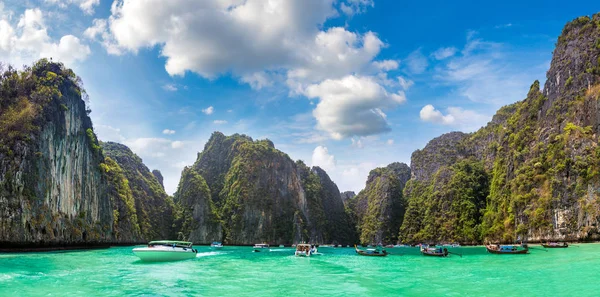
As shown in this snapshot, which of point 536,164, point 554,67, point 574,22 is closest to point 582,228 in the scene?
point 536,164

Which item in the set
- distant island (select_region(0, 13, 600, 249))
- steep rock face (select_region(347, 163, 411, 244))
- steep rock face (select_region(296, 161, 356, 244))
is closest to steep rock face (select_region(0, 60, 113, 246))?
distant island (select_region(0, 13, 600, 249))

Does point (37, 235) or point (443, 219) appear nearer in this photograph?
point (37, 235)

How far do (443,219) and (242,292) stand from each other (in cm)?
11130

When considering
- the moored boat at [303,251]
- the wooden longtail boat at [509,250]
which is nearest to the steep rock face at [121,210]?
the moored boat at [303,251]

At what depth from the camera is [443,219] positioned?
119938 millimetres

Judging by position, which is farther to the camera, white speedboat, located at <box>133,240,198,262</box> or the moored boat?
the moored boat

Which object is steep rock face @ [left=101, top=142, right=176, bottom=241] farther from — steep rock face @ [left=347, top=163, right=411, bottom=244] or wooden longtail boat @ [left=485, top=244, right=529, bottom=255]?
wooden longtail boat @ [left=485, top=244, right=529, bottom=255]

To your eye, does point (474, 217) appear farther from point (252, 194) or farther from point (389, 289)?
point (389, 289)

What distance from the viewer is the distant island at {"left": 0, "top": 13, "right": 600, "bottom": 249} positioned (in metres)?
53.2

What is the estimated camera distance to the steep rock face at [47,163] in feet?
150

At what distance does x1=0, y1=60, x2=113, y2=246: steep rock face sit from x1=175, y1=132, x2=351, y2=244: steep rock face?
64.8 metres

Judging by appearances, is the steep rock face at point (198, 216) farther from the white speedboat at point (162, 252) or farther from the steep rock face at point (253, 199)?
the white speedboat at point (162, 252)

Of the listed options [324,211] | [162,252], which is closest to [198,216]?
[324,211]

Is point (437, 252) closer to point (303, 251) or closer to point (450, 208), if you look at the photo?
point (303, 251)
